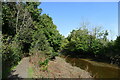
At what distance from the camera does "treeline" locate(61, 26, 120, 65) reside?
18.1 meters

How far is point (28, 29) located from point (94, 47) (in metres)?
12.9

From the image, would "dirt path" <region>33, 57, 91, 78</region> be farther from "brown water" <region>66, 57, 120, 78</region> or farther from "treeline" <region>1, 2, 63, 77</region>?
"treeline" <region>1, 2, 63, 77</region>

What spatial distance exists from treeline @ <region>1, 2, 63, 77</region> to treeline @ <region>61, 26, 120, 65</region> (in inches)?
163

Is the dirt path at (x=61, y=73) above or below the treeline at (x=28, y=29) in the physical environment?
below

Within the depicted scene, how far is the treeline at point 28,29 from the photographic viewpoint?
12.3 metres

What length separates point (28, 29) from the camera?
1330 centimetres

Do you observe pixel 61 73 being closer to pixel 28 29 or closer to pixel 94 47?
pixel 28 29

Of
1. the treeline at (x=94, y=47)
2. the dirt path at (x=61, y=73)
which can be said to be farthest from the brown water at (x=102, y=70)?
the treeline at (x=94, y=47)

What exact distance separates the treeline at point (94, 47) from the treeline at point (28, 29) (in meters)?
4.13

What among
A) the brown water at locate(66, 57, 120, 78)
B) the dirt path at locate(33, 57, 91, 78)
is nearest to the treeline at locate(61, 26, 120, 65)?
the brown water at locate(66, 57, 120, 78)

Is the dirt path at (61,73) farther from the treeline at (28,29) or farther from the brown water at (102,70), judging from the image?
the treeline at (28,29)

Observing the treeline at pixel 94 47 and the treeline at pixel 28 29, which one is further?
the treeline at pixel 94 47

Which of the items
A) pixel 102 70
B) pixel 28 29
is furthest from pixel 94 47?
pixel 28 29

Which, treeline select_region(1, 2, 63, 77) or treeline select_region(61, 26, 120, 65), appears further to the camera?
treeline select_region(61, 26, 120, 65)
